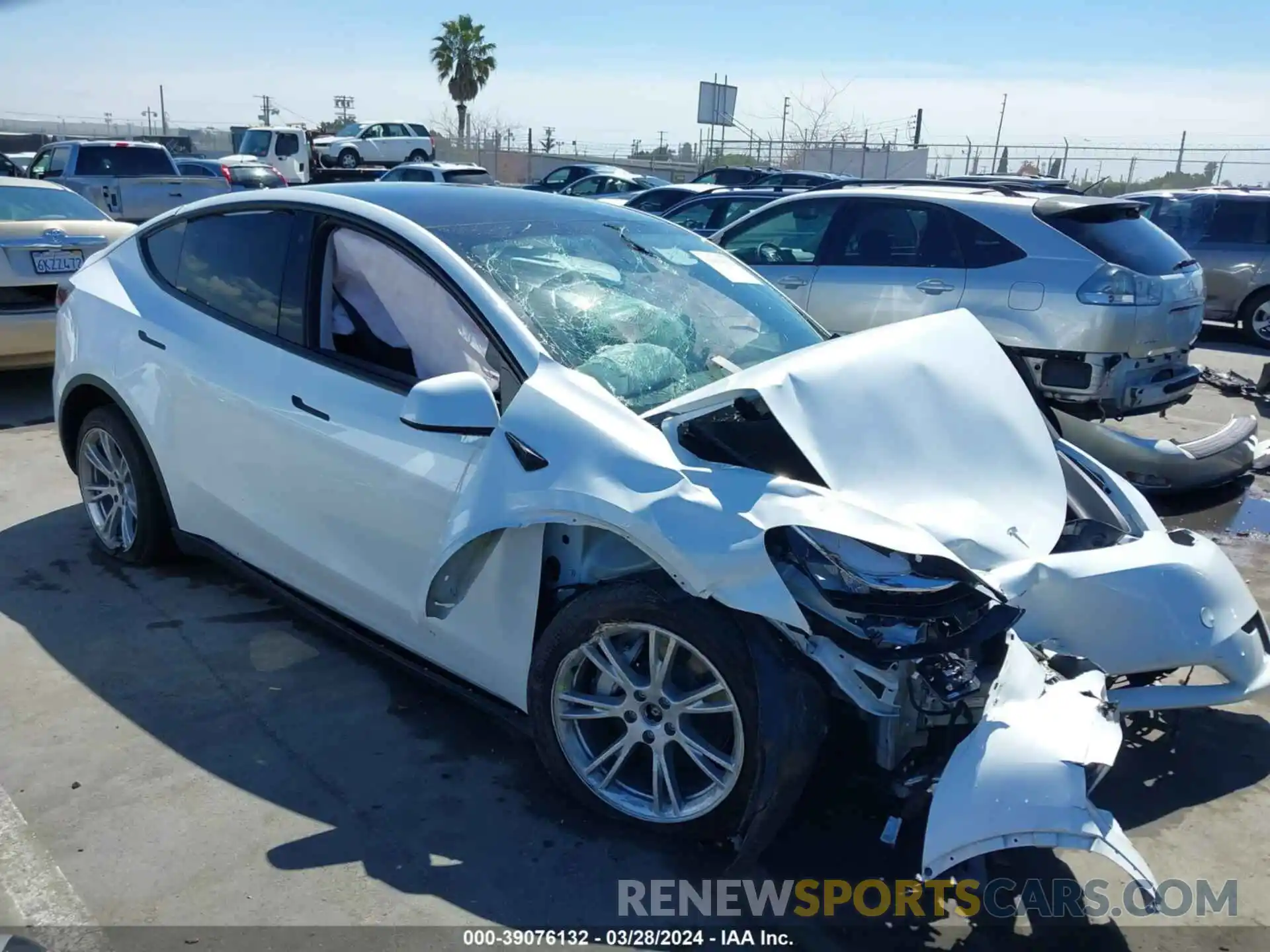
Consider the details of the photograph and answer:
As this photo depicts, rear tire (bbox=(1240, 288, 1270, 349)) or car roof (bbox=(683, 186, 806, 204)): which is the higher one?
car roof (bbox=(683, 186, 806, 204))

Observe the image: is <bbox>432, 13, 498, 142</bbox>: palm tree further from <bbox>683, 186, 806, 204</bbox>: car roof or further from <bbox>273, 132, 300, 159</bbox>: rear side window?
<bbox>683, 186, 806, 204</bbox>: car roof

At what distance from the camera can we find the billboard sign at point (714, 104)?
38844mm

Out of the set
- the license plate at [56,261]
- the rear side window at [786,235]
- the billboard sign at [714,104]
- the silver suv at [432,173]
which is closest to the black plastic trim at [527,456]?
the rear side window at [786,235]

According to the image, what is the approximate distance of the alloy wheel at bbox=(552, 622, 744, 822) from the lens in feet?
Answer: 9.39

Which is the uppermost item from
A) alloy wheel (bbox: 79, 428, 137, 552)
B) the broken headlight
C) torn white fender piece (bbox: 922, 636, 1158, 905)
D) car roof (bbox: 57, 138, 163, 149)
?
car roof (bbox: 57, 138, 163, 149)

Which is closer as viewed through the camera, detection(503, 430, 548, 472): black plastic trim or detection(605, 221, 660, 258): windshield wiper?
detection(503, 430, 548, 472): black plastic trim

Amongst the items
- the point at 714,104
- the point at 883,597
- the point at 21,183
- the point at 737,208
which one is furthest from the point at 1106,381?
the point at 714,104

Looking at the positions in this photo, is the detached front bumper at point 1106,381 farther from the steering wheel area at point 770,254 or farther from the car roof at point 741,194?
the car roof at point 741,194

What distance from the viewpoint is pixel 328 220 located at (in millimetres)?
3846

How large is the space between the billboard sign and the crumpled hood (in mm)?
37494

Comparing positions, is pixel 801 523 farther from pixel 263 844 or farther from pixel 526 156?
pixel 526 156

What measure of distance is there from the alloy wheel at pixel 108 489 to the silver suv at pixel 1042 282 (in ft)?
16.1

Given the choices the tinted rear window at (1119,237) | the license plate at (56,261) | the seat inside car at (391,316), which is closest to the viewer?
the seat inside car at (391,316)

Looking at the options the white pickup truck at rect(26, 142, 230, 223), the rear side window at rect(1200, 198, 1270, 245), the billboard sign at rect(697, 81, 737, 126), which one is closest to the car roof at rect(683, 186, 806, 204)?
the rear side window at rect(1200, 198, 1270, 245)
